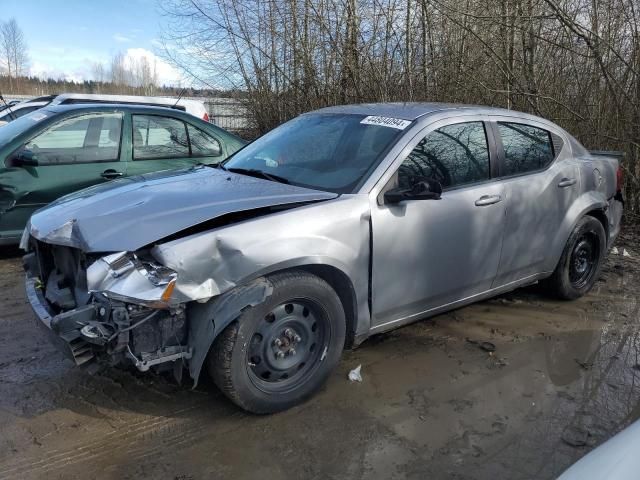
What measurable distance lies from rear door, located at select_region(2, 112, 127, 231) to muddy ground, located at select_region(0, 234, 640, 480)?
176 cm

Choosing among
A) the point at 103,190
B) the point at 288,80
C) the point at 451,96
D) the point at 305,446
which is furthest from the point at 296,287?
the point at 288,80

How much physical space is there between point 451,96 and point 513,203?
5880 mm

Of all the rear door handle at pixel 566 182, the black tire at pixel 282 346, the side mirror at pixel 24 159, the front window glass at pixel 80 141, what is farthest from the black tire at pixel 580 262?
the side mirror at pixel 24 159

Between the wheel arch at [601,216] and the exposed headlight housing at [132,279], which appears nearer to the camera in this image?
the exposed headlight housing at [132,279]

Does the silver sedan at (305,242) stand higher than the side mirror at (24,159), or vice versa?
the side mirror at (24,159)

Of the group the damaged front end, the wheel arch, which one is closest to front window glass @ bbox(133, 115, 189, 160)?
the damaged front end

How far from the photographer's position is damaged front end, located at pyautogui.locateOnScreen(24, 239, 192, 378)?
8.57 feet

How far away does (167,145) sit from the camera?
645 centimetres

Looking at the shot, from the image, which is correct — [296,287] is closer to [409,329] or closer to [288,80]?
[409,329]

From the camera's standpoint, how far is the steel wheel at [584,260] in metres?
4.87

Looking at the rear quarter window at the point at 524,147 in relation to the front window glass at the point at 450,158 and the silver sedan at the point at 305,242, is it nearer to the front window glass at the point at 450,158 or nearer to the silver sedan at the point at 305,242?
the silver sedan at the point at 305,242

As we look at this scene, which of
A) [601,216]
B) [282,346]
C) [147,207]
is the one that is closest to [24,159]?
[147,207]

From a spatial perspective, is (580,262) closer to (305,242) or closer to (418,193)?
(418,193)

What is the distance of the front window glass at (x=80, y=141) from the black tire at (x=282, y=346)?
390 cm
